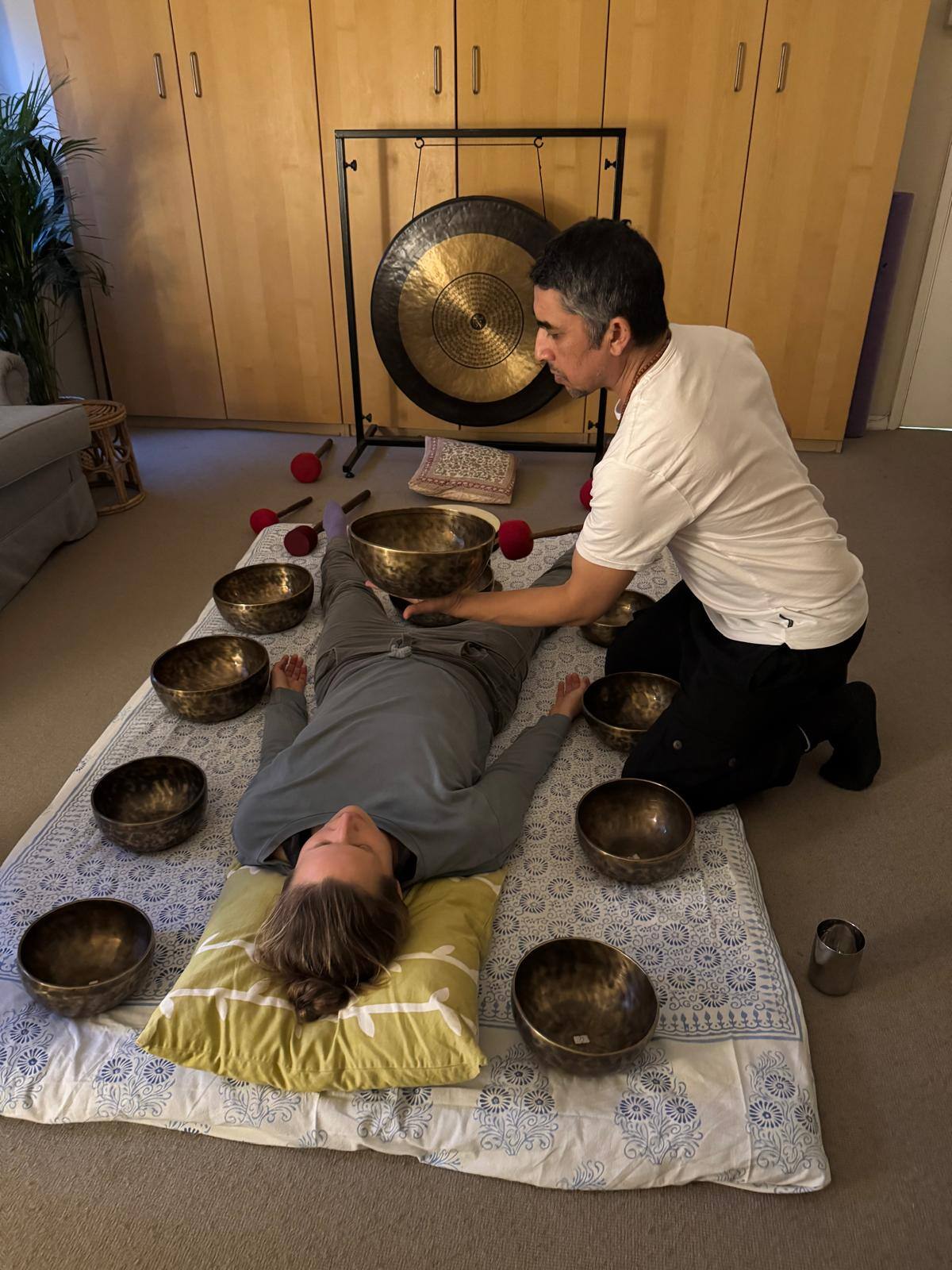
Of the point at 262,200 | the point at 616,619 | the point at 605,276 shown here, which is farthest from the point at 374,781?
the point at 262,200

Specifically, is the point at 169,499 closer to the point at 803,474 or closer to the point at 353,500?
the point at 353,500

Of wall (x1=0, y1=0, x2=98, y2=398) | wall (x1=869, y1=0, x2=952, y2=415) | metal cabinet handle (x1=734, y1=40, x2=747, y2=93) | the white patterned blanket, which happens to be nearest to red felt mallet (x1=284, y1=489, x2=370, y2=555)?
the white patterned blanket

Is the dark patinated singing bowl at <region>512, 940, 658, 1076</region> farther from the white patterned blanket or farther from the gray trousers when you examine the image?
the gray trousers

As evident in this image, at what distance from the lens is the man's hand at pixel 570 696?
2008mm

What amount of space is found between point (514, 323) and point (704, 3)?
125cm

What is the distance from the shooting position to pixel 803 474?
162 centimetres

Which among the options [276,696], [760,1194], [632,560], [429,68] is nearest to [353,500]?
[276,696]

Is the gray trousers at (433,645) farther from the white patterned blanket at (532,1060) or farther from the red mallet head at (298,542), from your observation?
the red mallet head at (298,542)

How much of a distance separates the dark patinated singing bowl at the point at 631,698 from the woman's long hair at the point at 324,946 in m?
0.85

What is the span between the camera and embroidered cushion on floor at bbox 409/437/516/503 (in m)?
3.46

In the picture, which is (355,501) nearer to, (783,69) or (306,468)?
(306,468)

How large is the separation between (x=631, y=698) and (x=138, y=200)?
3.13m

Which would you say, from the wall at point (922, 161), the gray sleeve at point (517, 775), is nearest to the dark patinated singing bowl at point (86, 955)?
the gray sleeve at point (517, 775)

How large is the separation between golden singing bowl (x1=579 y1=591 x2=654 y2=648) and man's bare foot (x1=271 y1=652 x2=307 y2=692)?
0.70m
